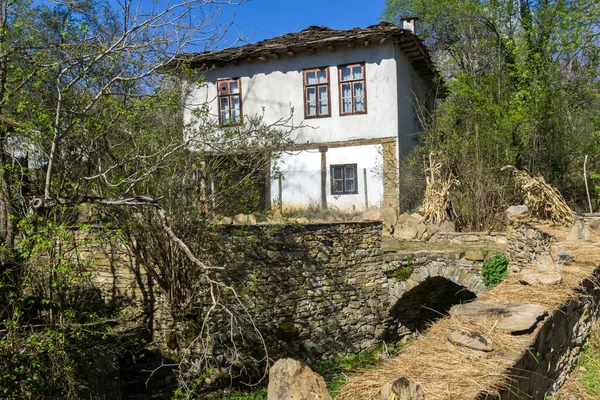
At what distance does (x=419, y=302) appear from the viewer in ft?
40.1

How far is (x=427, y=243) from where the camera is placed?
12359 millimetres

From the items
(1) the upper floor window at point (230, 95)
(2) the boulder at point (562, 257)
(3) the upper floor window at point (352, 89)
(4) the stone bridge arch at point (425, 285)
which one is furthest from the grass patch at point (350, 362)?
(1) the upper floor window at point (230, 95)

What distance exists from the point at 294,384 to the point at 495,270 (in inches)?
335

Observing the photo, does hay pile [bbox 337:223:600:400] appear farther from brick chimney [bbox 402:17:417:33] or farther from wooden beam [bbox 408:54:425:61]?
brick chimney [bbox 402:17:417:33]

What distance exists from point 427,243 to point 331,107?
533 cm

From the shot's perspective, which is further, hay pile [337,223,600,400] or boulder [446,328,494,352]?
boulder [446,328,494,352]

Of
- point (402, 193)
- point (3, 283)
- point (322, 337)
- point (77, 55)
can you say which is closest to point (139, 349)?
point (3, 283)

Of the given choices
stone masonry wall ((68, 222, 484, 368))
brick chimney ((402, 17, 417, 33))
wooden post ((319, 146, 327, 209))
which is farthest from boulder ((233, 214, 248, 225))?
brick chimney ((402, 17, 417, 33))

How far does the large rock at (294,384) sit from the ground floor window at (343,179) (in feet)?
41.3

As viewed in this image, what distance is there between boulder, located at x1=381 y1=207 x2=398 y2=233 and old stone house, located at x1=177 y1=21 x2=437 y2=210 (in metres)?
1.18

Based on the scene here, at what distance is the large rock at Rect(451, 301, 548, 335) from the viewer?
3.41 m

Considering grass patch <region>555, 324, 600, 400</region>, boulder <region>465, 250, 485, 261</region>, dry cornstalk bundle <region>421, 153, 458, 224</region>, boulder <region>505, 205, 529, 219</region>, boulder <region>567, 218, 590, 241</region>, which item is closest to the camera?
grass patch <region>555, 324, 600, 400</region>

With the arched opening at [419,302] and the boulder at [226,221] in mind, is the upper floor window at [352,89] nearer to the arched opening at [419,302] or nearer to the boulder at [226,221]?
the arched opening at [419,302]

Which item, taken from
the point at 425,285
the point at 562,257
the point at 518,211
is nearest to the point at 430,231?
the point at 425,285
